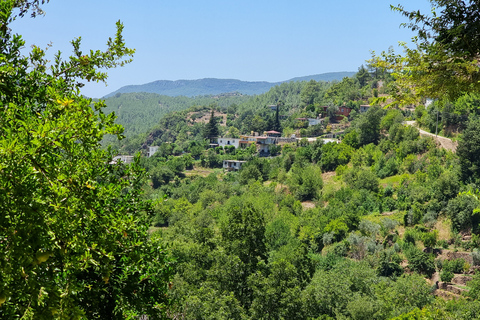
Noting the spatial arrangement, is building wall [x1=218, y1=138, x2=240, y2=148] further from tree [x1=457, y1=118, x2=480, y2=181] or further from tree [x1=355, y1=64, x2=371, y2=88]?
tree [x1=457, y1=118, x2=480, y2=181]

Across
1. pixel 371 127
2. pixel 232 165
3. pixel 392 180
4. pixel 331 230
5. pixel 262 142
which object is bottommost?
pixel 331 230

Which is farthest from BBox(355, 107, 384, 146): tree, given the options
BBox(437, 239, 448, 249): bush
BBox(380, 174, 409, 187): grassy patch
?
BBox(437, 239, 448, 249): bush

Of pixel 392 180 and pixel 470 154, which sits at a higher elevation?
pixel 470 154

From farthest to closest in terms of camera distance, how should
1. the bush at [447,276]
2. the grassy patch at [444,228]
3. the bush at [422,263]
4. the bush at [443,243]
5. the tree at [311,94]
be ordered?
the tree at [311,94] → the grassy patch at [444,228] → the bush at [443,243] → the bush at [422,263] → the bush at [447,276]

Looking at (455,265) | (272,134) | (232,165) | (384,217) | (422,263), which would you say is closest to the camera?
(455,265)

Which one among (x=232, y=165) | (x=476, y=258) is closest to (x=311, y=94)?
(x=232, y=165)

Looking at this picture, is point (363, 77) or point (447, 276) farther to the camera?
point (363, 77)

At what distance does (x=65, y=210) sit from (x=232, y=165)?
194 feet

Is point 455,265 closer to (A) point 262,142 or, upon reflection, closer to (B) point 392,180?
(B) point 392,180

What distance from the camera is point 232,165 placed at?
62.0m

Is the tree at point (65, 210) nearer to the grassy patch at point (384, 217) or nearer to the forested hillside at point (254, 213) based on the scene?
the forested hillside at point (254, 213)

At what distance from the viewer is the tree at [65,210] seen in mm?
2559

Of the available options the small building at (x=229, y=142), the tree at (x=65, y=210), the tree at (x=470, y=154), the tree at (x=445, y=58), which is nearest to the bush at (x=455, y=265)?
the tree at (x=470, y=154)

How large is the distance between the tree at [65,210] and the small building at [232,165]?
56480mm
